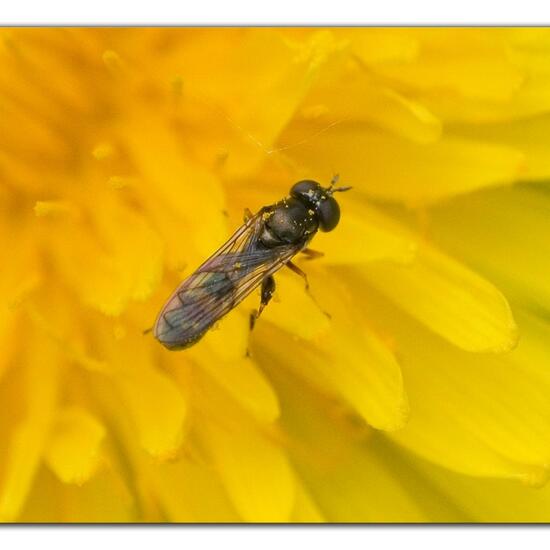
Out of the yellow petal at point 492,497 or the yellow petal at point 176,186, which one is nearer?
the yellow petal at point 176,186

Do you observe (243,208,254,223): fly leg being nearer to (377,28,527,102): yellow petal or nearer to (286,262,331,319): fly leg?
(286,262,331,319): fly leg

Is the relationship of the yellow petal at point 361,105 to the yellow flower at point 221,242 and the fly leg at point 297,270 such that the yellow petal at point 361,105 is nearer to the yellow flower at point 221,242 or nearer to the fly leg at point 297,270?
the yellow flower at point 221,242

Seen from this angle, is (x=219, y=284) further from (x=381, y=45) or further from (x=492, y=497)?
(x=492, y=497)

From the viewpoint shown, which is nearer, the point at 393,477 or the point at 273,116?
the point at 273,116

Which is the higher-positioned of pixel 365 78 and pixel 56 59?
pixel 365 78

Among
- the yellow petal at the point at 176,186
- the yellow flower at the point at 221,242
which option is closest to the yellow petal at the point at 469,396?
the yellow flower at the point at 221,242
